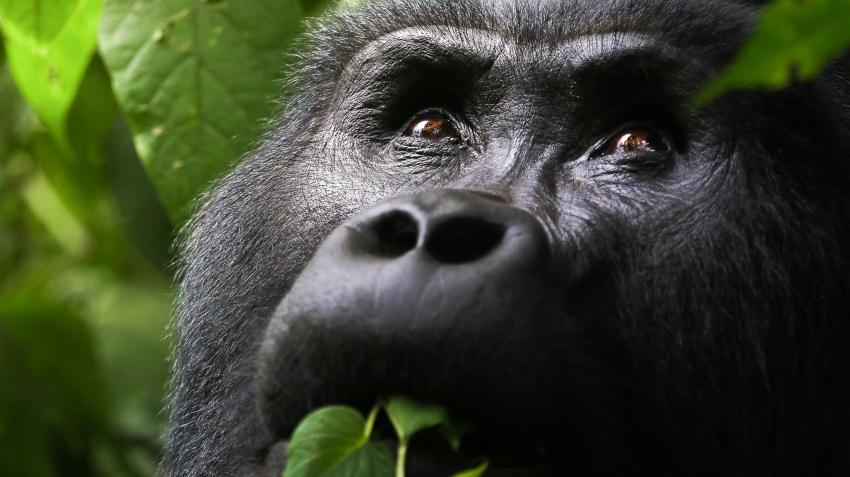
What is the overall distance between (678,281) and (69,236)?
424cm

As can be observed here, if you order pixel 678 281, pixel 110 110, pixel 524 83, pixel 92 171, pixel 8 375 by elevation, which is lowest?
pixel 8 375

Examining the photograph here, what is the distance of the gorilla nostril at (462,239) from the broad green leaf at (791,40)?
0.81m

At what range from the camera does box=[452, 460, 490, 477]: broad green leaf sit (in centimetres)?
197

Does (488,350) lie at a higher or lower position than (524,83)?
lower

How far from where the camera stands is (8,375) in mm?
4535

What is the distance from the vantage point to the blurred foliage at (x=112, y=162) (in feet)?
9.95

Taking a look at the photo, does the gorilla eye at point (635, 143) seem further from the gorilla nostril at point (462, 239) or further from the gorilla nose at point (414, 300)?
the gorilla nostril at point (462, 239)

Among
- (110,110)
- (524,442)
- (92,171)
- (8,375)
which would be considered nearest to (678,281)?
(524,442)

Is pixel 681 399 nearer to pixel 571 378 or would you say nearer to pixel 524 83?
pixel 571 378

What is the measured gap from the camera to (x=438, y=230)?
2.09m

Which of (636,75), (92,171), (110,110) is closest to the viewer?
(636,75)

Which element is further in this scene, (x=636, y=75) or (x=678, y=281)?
(x=636, y=75)

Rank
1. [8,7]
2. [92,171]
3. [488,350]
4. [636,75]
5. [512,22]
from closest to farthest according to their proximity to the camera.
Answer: [488,350]
[636,75]
[512,22]
[8,7]
[92,171]

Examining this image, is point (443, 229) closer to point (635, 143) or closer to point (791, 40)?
point (635, 143)
